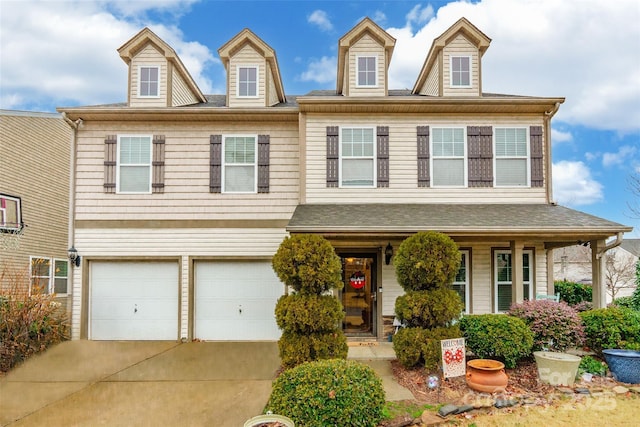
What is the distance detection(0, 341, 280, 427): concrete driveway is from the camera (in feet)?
16.9

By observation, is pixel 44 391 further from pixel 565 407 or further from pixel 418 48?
pixel 418 48

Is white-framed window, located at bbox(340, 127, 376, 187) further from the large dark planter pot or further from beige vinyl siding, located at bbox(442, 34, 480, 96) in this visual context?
the large dark planter pot

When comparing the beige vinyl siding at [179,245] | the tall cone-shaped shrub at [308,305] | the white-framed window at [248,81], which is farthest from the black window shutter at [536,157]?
the white-framed window at [248,81]

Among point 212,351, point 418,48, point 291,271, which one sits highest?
point 418,48

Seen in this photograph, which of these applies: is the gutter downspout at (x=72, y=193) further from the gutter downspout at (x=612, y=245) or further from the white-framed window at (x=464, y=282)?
the gutter downspout at (x=612, y=245)

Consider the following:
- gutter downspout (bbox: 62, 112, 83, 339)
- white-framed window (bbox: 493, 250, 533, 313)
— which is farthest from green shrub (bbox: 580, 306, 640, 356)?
gutter downspout (bbox: 62, 112, 83, 339)

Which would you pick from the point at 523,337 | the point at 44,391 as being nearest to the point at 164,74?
the point at 44,391

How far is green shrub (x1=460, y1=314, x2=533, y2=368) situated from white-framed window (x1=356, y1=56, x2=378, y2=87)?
611 cm

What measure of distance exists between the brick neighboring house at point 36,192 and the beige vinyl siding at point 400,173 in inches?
312

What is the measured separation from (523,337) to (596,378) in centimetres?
124

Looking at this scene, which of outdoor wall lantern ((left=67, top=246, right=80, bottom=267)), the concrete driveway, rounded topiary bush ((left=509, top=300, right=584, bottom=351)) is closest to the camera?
the concrete driveway

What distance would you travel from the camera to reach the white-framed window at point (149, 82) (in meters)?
9.70

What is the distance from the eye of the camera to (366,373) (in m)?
4.70

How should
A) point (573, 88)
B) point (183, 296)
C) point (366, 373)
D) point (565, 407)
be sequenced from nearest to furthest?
point (366, 373) < point (565, 407) < point (183, 296) < point (573, 88)
